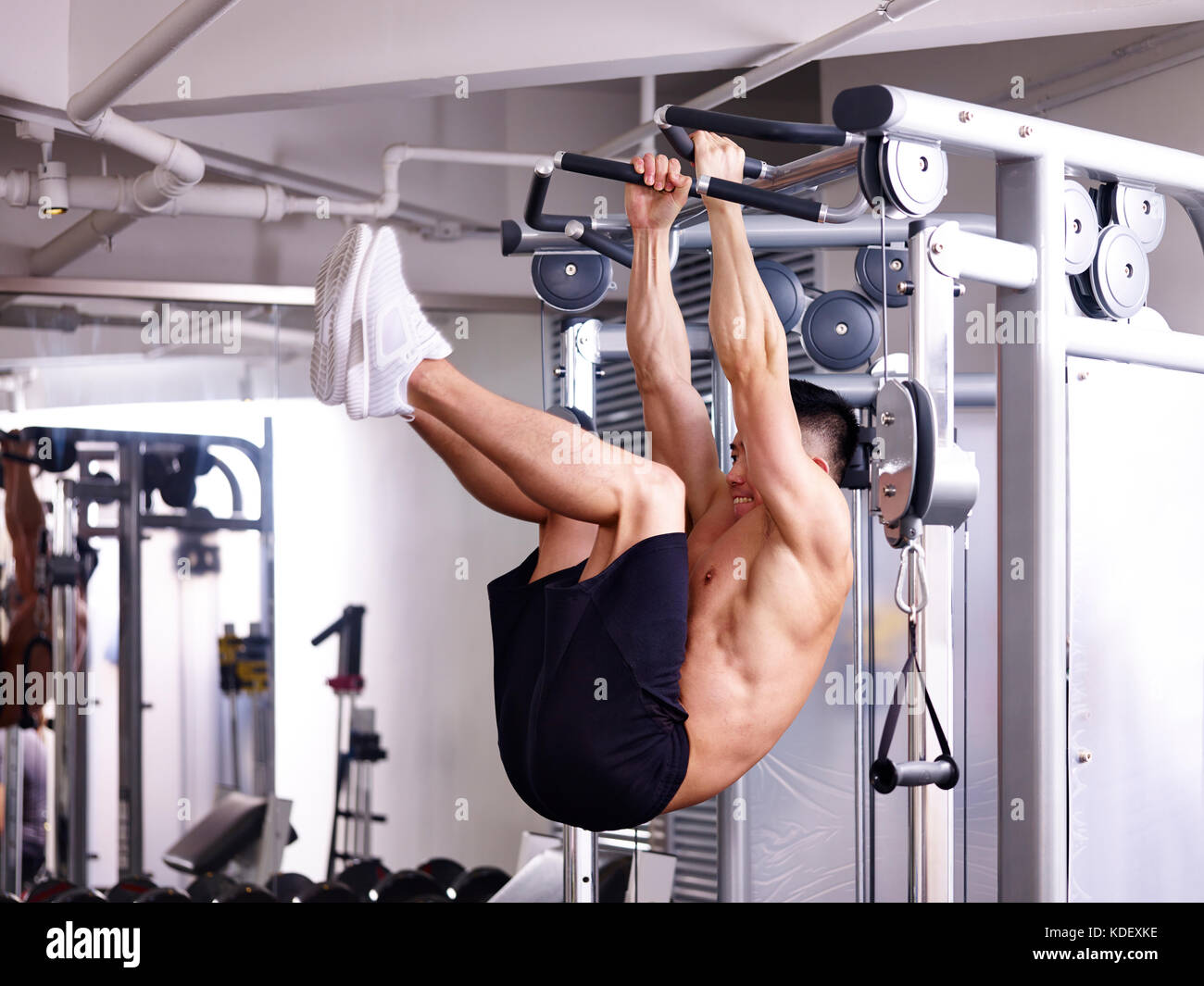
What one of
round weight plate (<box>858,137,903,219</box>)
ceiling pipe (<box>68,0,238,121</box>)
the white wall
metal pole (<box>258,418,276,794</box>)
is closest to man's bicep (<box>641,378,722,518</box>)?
round weight plate (<box>858,137,903,219</box>)

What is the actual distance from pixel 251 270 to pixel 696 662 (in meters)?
3.82

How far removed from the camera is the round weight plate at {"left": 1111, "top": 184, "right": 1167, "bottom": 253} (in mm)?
1994

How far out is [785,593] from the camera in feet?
6.08

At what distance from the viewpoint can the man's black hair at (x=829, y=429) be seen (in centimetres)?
229

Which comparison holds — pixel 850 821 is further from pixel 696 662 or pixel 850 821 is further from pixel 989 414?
pixel 696 662

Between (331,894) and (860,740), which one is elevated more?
(860,740)

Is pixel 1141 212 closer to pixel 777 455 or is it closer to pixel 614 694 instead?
pixel 777 455

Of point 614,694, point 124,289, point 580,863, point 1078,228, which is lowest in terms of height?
point 580,863

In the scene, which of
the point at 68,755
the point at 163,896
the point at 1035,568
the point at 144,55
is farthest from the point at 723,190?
the point at 68,755

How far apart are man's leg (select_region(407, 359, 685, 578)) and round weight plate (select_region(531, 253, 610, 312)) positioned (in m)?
1.00

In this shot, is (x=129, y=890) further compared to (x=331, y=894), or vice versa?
(x=331, y=894)

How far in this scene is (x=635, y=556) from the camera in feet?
5.43

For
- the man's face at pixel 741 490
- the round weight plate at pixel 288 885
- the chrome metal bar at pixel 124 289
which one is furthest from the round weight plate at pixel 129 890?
the man's face at pixel 741 490

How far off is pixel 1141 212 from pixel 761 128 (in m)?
0.75
